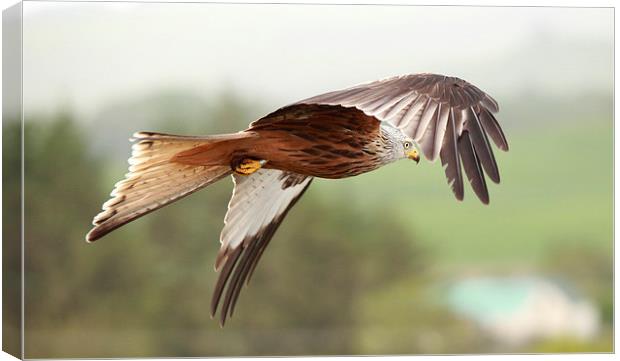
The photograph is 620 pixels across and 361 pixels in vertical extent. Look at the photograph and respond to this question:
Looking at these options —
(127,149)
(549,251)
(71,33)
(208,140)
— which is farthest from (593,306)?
(208,140)

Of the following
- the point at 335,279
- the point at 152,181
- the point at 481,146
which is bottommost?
the point at 335,279

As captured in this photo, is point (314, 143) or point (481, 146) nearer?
point (481, 146)

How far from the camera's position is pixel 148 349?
23.7ft

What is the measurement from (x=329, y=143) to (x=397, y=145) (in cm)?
26

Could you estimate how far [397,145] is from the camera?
402 cm

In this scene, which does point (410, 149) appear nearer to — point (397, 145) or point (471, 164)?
point (397, 145)

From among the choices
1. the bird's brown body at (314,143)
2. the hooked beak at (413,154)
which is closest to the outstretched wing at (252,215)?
the bird's brown body at (314,143)

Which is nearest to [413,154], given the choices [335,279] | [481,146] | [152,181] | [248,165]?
[248,165]

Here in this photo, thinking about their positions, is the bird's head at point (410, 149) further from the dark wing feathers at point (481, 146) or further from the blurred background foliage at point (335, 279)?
the blurred background foliage at point (335, 279)

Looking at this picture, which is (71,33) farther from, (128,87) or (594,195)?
(594,195)

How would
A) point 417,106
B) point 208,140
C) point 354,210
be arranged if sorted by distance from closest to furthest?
1. point 417,106
2. point 208,140
3. point 354,210

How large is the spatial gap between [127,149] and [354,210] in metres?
1.82

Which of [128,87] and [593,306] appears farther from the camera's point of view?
[593,306]

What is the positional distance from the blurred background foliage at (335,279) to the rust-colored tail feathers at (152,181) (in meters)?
2.76
